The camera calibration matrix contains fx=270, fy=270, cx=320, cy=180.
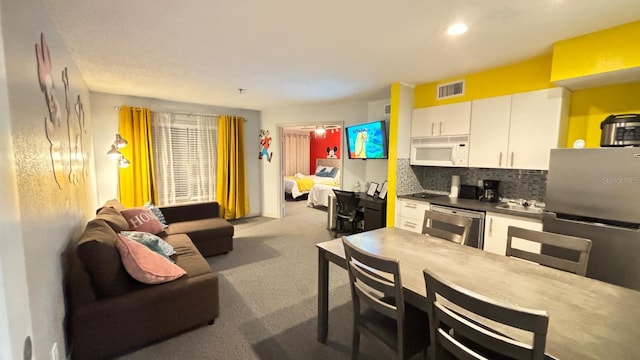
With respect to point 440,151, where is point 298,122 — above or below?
above

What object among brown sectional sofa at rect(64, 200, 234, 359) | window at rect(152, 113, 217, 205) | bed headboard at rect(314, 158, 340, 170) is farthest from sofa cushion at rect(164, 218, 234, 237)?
bed headboard at rect(314, 158, 340, 170)

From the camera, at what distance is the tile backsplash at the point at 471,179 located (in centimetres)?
298

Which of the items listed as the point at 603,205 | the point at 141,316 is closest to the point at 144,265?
the point at 141,316

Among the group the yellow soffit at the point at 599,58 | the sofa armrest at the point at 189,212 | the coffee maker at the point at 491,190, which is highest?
the yellow soffit at the point at 599,58

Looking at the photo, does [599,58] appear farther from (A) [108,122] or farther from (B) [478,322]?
(A) [108,122]

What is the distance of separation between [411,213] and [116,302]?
3111 mm

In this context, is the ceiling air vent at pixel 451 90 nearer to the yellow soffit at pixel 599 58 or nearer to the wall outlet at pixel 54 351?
the yellow soffit at pixel 599 58

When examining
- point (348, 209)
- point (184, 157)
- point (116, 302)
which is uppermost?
point (184, 157)

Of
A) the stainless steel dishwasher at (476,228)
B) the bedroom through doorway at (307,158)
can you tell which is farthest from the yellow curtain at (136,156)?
the stainless steel dishwasher at (476,228)

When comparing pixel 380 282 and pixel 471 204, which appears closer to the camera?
pixel 380 282

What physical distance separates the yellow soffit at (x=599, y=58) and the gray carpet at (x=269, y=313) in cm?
273

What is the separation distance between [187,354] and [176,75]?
9.59 feet

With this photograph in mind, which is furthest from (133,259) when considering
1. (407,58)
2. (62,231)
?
(407,58)

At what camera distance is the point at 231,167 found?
17.5ft
